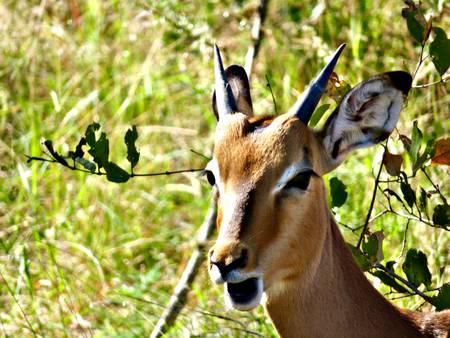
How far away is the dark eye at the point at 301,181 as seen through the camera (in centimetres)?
422

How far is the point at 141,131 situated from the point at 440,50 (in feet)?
13.4

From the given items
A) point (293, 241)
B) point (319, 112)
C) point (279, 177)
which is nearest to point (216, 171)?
point (279, 177)

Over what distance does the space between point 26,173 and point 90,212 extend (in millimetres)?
522

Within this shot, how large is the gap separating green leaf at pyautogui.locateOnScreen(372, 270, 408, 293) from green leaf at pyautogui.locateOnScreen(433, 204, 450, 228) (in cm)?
32

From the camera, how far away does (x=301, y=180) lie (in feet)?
14.0

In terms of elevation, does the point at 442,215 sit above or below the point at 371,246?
above

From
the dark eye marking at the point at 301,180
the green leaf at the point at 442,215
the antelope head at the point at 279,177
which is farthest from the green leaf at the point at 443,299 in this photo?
the dark eye marking at the point at 301,180

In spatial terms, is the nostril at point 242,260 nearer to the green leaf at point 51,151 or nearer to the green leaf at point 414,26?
the green leaf at point 51,151

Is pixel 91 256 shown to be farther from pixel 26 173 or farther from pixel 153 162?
pixel 153 162

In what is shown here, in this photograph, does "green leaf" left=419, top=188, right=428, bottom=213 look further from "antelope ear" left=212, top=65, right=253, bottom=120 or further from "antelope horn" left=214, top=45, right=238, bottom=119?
"antelope horn" left=214, top=45, right=238, bottom=119

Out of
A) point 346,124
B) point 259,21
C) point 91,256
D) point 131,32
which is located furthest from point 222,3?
point 346,124

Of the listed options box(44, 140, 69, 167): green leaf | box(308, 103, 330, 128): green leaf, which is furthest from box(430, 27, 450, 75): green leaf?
box(44, 140, 69, 167): green leaf

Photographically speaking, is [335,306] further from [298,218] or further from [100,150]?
[100,150]

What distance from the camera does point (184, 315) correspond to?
226 inches
